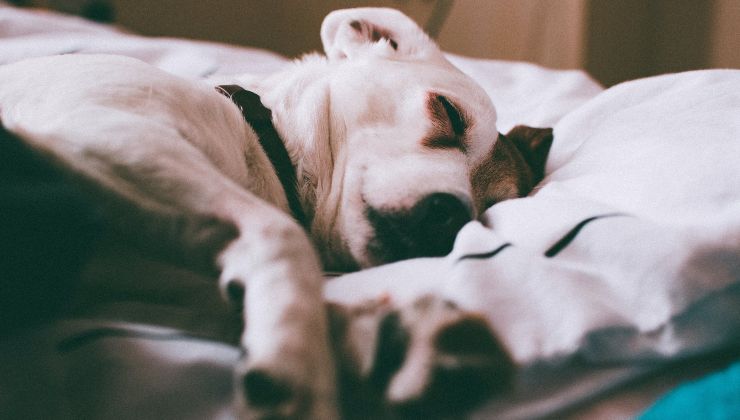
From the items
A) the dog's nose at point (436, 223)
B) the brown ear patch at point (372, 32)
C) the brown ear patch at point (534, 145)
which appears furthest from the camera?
the brown ear patch at point (372, 32)

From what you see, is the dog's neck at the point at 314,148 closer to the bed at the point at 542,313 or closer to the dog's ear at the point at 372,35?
the dog's ear at the point at 372,35

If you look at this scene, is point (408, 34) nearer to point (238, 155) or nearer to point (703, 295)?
point (238, 155)

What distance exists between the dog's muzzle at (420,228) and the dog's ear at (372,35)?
1.66 ft

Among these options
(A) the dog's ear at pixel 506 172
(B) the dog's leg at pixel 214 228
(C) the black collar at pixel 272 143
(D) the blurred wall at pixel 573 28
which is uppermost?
(B) the dog's leg at pixel 214 228

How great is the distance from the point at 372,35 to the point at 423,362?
104cm

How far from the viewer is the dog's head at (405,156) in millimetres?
890

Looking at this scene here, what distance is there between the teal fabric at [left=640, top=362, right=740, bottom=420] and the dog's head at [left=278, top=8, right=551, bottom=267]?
43 centimetres

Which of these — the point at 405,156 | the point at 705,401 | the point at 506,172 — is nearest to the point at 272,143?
the point at 405,156

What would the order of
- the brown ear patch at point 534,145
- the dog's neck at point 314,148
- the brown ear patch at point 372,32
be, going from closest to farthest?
the dog's neck at point 314,148 → the brown ear patch at point 534,145 → the brown ear patch at point 372,32

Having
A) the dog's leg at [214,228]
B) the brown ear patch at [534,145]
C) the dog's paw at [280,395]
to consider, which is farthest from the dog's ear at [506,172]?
the dog's paw at [280,395]

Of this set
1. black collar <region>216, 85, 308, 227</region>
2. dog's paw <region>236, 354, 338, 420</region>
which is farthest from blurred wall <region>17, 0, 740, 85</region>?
dog's paw <region>236, 354, 338, 420</region>

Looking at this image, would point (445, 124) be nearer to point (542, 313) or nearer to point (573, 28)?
point (542, 313)

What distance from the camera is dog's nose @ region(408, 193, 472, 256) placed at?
86cm

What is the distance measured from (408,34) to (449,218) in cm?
62
